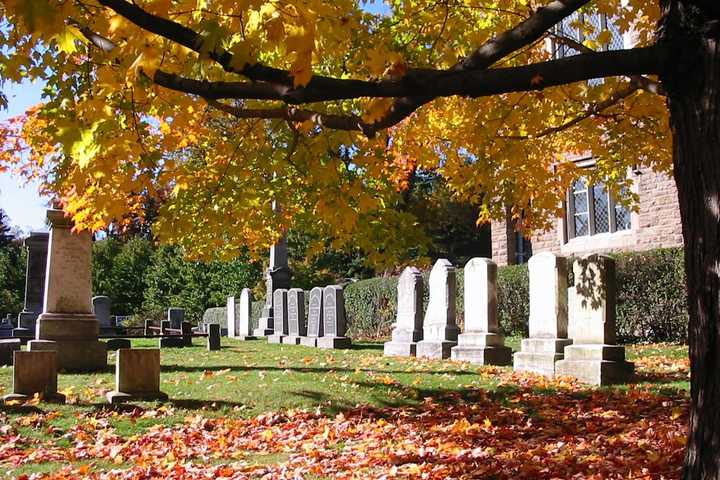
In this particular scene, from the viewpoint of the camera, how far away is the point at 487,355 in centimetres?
1267

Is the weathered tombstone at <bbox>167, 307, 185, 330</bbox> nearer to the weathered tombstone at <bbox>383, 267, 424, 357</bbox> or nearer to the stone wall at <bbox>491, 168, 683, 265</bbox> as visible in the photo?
the weathered tombstone at <bbox>383, 267, 424, 357</bbox>

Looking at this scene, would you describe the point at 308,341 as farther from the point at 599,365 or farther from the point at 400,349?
the point at 599,365

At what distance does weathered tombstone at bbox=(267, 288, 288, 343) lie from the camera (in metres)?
22.8

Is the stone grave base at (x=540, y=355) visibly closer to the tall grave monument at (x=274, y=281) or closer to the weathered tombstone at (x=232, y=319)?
the tall grave monument at (x=274, y=281)

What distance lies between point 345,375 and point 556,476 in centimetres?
608

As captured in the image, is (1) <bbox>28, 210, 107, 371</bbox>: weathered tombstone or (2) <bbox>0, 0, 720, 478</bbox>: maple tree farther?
(1) <bbox>28, 210, 107, 371</bbox>: weathered tombstone

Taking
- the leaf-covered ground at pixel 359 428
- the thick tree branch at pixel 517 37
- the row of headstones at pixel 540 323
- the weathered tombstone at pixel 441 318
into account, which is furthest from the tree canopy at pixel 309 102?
the weathered tombstone at pixel 441 318

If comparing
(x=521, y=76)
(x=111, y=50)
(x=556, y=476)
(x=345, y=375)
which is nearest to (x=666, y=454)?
(x=556, y=476)

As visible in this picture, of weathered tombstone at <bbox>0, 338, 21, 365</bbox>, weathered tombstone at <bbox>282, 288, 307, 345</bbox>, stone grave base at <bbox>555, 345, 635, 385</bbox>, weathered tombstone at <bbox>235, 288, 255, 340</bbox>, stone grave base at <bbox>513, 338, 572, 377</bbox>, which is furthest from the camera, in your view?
weathered tombstone at <bbox>235, 288, 255, 340</bbox>

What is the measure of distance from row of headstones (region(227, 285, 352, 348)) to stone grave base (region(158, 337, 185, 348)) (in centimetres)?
329

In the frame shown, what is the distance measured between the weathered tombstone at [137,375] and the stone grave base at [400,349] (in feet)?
23.7

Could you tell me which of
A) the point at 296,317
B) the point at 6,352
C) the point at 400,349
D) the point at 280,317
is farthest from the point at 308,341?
the point at 6,352

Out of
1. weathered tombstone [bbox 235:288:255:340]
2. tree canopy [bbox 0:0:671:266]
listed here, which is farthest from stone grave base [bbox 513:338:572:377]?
weathered tombstone [bbox 235:288:255:340]

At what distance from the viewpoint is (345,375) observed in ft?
35.8
